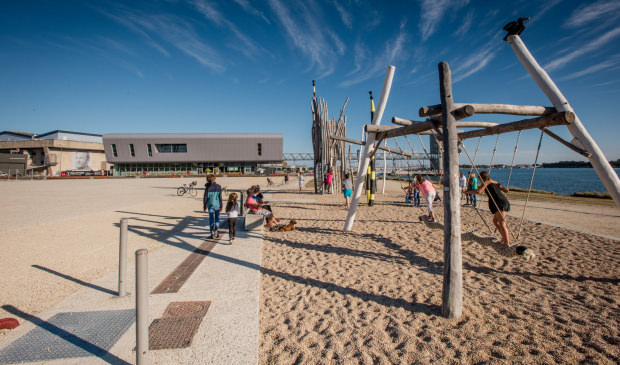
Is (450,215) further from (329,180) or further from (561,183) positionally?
(561,183)

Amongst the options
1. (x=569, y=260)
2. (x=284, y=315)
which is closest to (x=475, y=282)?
(x=569, y=260)

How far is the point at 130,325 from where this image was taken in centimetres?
317

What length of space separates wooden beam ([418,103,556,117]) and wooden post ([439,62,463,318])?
0.22 metres

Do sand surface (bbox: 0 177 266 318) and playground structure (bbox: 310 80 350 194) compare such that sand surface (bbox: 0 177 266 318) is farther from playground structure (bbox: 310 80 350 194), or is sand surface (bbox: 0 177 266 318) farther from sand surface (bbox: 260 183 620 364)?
playground structure (bbox: 310 80 350 194)

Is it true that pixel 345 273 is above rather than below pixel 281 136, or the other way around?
below

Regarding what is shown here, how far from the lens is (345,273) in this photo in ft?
16.3

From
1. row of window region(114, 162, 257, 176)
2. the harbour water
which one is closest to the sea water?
the harbour water

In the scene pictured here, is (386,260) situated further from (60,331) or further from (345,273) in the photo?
(60,331)

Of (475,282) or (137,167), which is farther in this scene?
(137,167)

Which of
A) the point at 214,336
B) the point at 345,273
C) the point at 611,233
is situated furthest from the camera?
the point at 611,233

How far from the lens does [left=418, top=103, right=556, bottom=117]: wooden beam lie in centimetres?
388

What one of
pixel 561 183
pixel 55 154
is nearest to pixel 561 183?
pixel 561 183

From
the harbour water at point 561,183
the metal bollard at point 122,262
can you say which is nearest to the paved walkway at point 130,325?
the metal bollard at point 122,262

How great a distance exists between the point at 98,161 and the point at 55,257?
8129 centimetres
